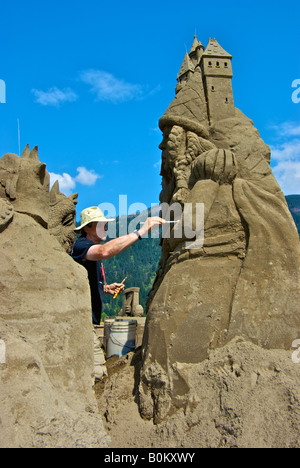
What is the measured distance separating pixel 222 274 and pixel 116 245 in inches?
46.5

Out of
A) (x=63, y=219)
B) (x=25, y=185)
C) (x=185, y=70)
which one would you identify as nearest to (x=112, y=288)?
(x=63, y=219)

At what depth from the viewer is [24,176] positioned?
2662 millimetres

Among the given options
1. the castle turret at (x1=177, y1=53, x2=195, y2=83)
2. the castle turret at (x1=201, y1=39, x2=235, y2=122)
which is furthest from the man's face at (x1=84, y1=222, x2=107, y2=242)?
the castle turret at (x1=177, y1=53, x2=195, y2=83)

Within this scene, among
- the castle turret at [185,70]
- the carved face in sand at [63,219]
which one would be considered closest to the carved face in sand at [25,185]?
the carved face in sand at [63,219]

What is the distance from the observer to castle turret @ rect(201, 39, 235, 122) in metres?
4.86

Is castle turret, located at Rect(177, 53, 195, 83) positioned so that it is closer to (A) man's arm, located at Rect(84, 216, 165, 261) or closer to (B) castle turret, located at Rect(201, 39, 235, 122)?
(B) castle turret, located at Rect(201, 39, 235, 122)

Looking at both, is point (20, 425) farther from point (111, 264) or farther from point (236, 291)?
point (111, 264)

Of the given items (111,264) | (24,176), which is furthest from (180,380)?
(111,264)

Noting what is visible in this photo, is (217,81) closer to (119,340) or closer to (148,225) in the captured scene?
(148,225)

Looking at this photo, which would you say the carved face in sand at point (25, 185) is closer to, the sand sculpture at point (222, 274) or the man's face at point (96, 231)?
the man's face at point (96, 231)

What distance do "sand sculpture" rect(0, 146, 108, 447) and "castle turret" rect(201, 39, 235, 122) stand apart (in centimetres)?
291

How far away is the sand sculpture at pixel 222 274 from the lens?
3172 millimetres

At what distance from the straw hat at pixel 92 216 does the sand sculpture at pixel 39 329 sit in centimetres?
62
